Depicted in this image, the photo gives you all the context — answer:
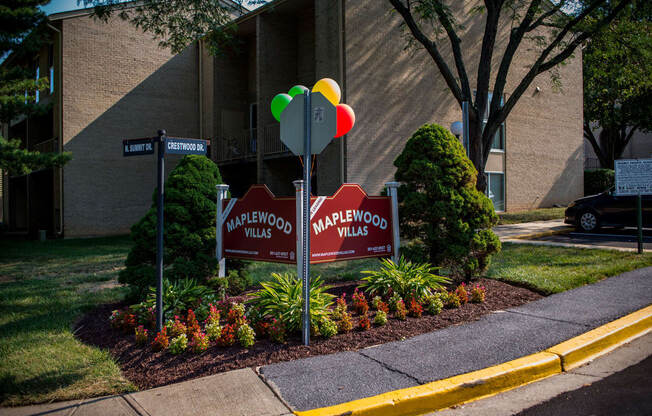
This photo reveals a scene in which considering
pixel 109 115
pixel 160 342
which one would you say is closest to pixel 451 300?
pixel 160 342

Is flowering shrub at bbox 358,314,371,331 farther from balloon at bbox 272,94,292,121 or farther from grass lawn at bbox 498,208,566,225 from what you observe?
grass lawn at bbox 498,208,566,225

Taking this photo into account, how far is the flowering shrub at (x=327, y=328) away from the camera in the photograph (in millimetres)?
5148

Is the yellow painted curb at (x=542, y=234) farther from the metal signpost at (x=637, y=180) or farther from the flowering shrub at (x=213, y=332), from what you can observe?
the flowering shrub at (x=213, y=332)

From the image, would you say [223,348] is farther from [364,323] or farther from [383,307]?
[383,307]

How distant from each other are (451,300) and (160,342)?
3.71 meters

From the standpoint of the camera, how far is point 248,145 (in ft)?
64.6

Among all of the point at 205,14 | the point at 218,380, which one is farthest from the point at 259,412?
the point at 205,14

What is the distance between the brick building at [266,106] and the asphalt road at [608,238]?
5.73 meters

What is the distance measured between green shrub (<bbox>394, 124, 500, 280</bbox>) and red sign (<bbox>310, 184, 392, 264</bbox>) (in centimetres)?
54

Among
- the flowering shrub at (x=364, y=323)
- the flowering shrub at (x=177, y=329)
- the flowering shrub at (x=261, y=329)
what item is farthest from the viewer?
the flowering shrub at (x=364, y=323)

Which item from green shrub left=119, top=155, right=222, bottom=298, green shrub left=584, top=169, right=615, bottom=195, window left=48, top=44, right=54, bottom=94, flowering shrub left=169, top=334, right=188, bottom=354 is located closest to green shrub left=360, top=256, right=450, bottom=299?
green shrub left=119, top=155, right=222, bottom=298

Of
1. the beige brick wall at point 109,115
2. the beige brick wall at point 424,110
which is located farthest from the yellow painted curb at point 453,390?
the beige brick wall at point 109,115

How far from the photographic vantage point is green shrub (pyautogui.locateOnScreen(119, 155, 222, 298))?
246 inches

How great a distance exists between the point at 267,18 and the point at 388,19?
469cm
